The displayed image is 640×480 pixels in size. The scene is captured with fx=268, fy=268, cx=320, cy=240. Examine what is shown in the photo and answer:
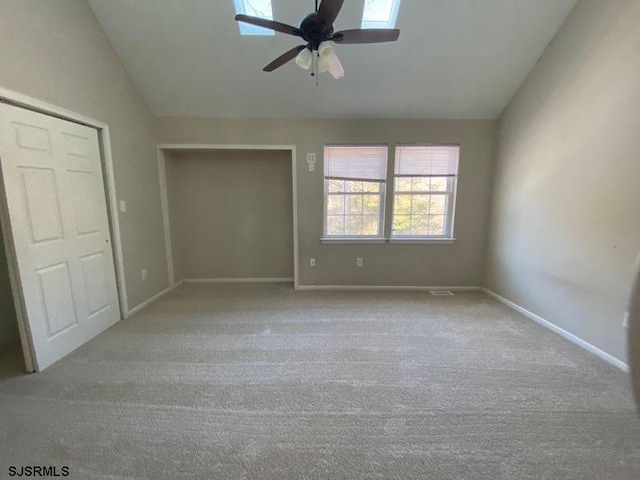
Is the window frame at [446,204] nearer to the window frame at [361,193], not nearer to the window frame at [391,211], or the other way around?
the window frame at [391,211]

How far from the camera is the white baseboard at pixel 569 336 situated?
2.17 metres

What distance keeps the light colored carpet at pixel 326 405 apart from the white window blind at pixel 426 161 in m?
2.04

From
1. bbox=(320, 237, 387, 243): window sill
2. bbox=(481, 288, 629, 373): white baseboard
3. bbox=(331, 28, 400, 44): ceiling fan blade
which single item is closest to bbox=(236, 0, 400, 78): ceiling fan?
bbox=(331, 28, 400, 44): ceiling fan blade

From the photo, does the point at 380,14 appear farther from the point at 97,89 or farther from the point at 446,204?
the point at 97,89

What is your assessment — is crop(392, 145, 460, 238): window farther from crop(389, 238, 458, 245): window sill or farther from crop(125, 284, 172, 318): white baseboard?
crop(125, 284, 172, 318): white baseboard

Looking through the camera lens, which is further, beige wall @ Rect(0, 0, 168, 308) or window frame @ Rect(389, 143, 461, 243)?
window frame @ Rect(389, 143, 461, 243)

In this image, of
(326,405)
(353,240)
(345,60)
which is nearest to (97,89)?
(345,60)

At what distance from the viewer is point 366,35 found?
1.81m

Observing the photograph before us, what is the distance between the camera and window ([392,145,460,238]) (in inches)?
147

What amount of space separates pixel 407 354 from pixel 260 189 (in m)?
3.06

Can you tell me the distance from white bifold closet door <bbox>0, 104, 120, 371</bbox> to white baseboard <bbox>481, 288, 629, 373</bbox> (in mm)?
4225

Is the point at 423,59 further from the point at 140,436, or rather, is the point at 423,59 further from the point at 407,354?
the point at 140,436

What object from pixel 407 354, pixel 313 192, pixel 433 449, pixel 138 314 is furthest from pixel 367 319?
pixel 138 314

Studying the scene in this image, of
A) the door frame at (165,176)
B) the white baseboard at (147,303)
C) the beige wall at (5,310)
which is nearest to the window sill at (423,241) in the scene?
the door frame at (165,176)
